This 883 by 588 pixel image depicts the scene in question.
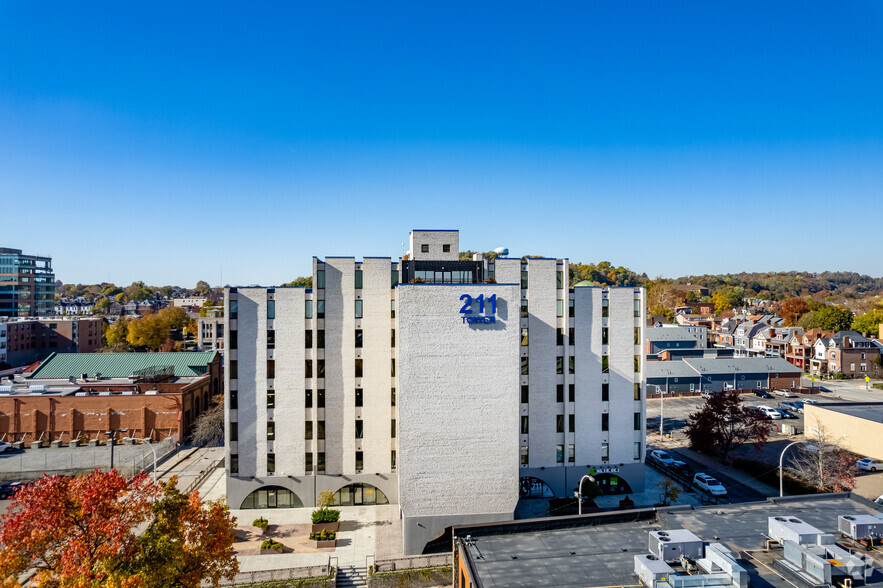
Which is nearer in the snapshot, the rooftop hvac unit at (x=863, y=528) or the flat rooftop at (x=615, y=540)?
the flat rooftop at (x=615, y=540)

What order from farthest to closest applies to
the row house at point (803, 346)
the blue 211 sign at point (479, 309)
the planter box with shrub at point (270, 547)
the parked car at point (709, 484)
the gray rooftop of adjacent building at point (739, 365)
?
the row house at point (803, 346) → the gray rooftop of adjacent building at point (739, 365) → the parked car at point (709, 484) → the blue 211 sign at point (479, 309) → the planter box with shrub at point (270, 547)

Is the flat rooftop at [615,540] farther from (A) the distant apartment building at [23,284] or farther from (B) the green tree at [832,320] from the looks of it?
(A) the distant apartment building at [23,284]

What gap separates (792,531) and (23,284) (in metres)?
169

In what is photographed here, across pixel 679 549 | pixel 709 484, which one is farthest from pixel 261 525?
pixel 709 484

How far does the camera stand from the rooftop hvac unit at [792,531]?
72.5 feet

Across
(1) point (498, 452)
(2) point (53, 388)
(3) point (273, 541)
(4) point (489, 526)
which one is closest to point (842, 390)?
(1) point (498, 452)

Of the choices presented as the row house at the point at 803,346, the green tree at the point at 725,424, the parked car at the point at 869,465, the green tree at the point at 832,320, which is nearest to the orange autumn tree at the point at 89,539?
the green tree at the point at 725,424

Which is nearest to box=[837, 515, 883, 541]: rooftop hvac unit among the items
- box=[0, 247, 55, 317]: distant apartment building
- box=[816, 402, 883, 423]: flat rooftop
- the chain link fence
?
box=[816, 402, 883, 423]: flat rooftop

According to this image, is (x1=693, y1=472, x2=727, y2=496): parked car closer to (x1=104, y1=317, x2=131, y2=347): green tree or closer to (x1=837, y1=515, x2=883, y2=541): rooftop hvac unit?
(x1=837, y1=515, x2=883, y2=541): rooftop hvac unit

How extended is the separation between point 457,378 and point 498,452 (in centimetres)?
607

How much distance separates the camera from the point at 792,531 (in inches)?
883

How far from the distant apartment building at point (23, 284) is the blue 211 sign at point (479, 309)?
482ft

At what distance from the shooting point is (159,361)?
67688mm

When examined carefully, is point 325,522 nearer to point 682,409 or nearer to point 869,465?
point 869,465
